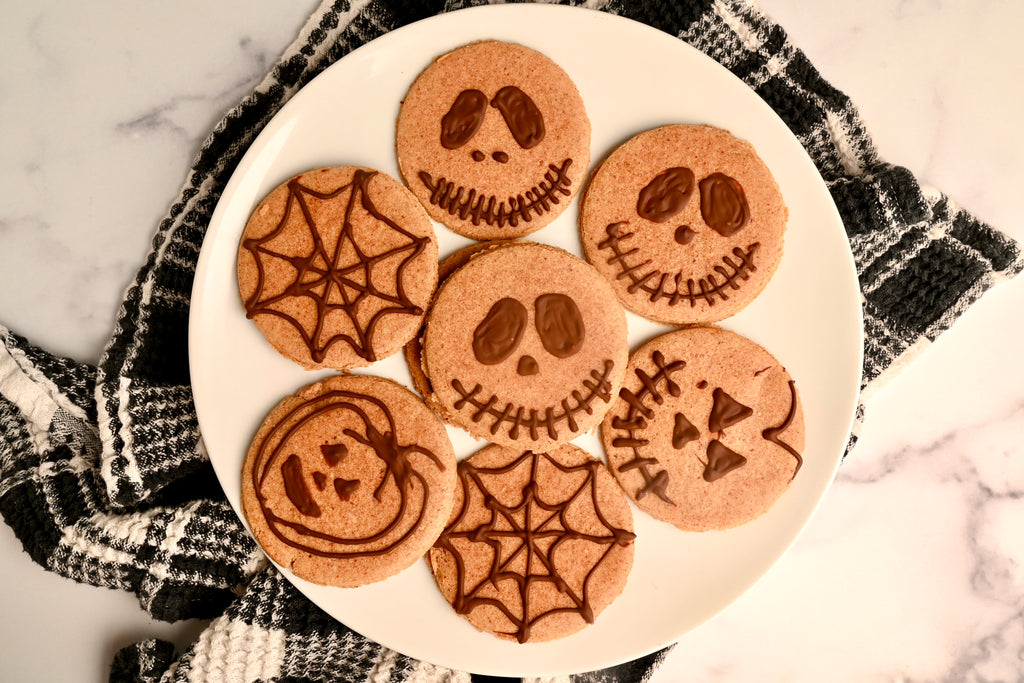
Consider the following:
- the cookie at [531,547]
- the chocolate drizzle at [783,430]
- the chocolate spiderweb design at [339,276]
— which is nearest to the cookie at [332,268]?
the chocolate spiderweb design at [339,276]

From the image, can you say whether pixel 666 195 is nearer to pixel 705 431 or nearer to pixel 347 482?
pixel 705 431

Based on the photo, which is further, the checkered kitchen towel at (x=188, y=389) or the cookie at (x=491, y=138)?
the checkered kitchen towel at (x=188, y=389)

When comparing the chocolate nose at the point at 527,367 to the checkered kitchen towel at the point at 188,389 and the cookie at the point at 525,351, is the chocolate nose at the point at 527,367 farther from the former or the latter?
the checkered kitchen towel at the point at 188,389

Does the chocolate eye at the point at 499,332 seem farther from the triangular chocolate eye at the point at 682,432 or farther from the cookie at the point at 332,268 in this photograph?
the triangular chocolate eye at the point at 682,432

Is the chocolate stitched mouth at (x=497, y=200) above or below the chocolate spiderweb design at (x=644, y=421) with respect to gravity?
above

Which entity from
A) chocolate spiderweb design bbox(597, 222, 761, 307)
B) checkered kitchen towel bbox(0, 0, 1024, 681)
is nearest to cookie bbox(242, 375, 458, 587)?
checkered kitchen towel bbox(0, 0, 1024, 681)

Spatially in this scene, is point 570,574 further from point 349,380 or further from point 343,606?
point 349,380

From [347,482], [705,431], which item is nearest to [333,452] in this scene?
[347,482]
